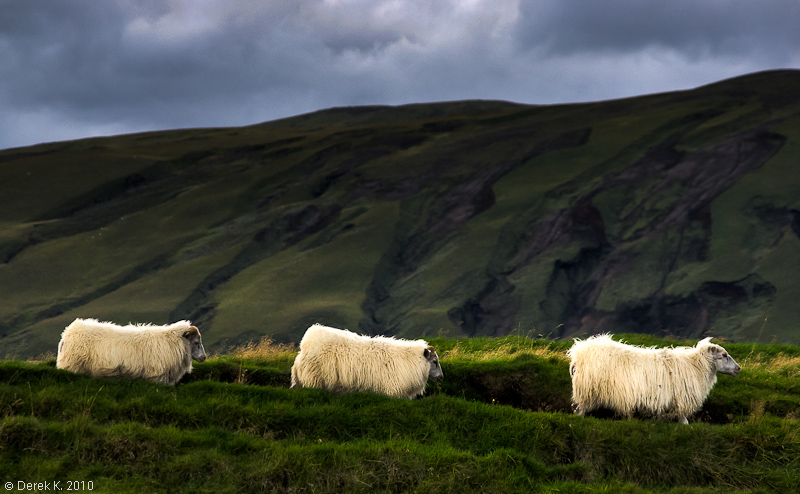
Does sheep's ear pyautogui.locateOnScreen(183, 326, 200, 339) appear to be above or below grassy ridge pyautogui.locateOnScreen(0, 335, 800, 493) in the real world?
above

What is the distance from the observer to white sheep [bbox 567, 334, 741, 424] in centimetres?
1358

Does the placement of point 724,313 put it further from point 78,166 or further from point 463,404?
point 78,166

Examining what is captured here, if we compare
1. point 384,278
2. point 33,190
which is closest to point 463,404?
point 384,278

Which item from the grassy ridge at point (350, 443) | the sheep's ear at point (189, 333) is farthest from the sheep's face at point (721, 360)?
the sheep's ear at point (189, 333)

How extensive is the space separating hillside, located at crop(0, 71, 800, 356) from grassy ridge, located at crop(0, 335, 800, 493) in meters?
62.4

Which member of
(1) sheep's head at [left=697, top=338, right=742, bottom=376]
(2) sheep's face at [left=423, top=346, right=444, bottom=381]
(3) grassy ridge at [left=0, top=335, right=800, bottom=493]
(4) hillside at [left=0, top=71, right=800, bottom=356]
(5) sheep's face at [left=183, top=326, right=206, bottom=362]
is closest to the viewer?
(3) grassy ridge at [left=0, top=335, right=800, bottom=493]

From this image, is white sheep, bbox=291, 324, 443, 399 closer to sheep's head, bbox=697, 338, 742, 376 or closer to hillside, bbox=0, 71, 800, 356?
sheep's head, bbox=697, 338, 742, 376

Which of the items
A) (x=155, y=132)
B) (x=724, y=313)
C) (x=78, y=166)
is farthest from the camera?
(x=155, y=132)

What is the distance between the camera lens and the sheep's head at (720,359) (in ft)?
47.0

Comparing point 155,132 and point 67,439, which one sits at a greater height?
point 155,132

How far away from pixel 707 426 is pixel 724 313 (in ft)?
272

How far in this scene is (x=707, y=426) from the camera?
12.4m

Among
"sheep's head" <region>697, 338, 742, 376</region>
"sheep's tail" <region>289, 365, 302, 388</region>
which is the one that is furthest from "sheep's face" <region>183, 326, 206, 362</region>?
"sheep's head" <region>697, 338, 742, 376</region>

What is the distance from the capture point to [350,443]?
1133 centimetres
